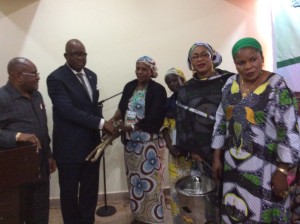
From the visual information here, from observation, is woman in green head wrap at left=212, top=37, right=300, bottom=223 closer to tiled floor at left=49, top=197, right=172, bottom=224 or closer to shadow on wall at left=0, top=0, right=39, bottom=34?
tiled floor at left=49, top=197, right=172, bottom=224

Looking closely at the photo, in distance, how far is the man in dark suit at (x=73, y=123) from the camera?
2104mm

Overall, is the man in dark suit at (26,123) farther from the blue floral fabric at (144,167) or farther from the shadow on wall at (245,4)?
the shadow on wall at (245,4)

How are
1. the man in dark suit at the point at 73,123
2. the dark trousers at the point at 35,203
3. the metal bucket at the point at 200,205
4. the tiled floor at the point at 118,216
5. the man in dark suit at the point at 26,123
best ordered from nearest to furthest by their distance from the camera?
1. the metal bucket at the point at 200,205
2. the man in dark suit at the point at 26,123
3. the dark trousers at the point at 35,203
4. the man in dark suit at the point at 73,123
5. the tiled floor at the point at 118,216

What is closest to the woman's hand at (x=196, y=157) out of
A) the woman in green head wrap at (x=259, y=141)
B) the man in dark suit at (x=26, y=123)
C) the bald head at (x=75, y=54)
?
the woman in green head wrap at (x=259, y=141)

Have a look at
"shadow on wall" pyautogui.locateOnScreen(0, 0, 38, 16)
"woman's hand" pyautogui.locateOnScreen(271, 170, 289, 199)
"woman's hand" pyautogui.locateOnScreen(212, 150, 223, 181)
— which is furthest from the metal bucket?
"shadow on wall" pyautogui.locateOnScreen(0, 0, 38, 16)

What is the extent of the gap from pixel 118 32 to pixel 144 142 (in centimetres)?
131

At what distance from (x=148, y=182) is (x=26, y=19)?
2065 millimetres

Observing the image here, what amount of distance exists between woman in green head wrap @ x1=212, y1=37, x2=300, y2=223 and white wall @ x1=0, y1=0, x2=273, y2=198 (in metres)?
1.71

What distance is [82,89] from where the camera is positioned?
2184 mm

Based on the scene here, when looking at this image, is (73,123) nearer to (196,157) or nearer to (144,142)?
(144,142)

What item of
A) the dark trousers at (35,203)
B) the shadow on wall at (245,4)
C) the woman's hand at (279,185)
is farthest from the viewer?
the shadow on wall at (245,4)

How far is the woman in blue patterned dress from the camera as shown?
2.35 m

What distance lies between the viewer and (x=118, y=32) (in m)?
2.99

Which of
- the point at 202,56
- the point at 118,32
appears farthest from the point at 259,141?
the point at 118,32
